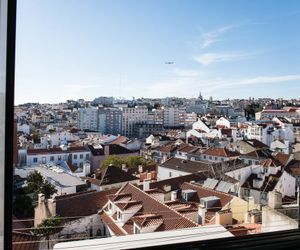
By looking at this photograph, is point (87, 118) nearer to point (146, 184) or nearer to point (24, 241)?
point (146, 184)

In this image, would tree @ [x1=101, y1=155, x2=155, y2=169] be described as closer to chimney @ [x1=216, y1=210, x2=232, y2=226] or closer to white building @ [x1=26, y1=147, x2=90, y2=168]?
white building @ [x1=26, y1=147, x2=90, y2=168]

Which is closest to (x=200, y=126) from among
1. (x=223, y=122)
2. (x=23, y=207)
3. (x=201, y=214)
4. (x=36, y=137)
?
(x=223, y=122)

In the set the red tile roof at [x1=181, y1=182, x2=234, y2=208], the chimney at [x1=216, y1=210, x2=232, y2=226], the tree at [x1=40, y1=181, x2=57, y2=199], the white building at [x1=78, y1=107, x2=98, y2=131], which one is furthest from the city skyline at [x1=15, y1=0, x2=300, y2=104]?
the chimney at [x1=216, y1=210, x2=232, y2=226]

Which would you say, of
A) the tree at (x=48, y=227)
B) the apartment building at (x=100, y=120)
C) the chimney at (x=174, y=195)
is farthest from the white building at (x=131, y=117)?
the tree at (x=48, y=227)

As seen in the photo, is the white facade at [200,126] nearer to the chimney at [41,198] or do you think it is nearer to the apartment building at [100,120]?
the apartment building at [100,120]

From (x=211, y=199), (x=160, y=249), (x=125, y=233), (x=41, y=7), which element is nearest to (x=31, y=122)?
(x=41, y=7)
